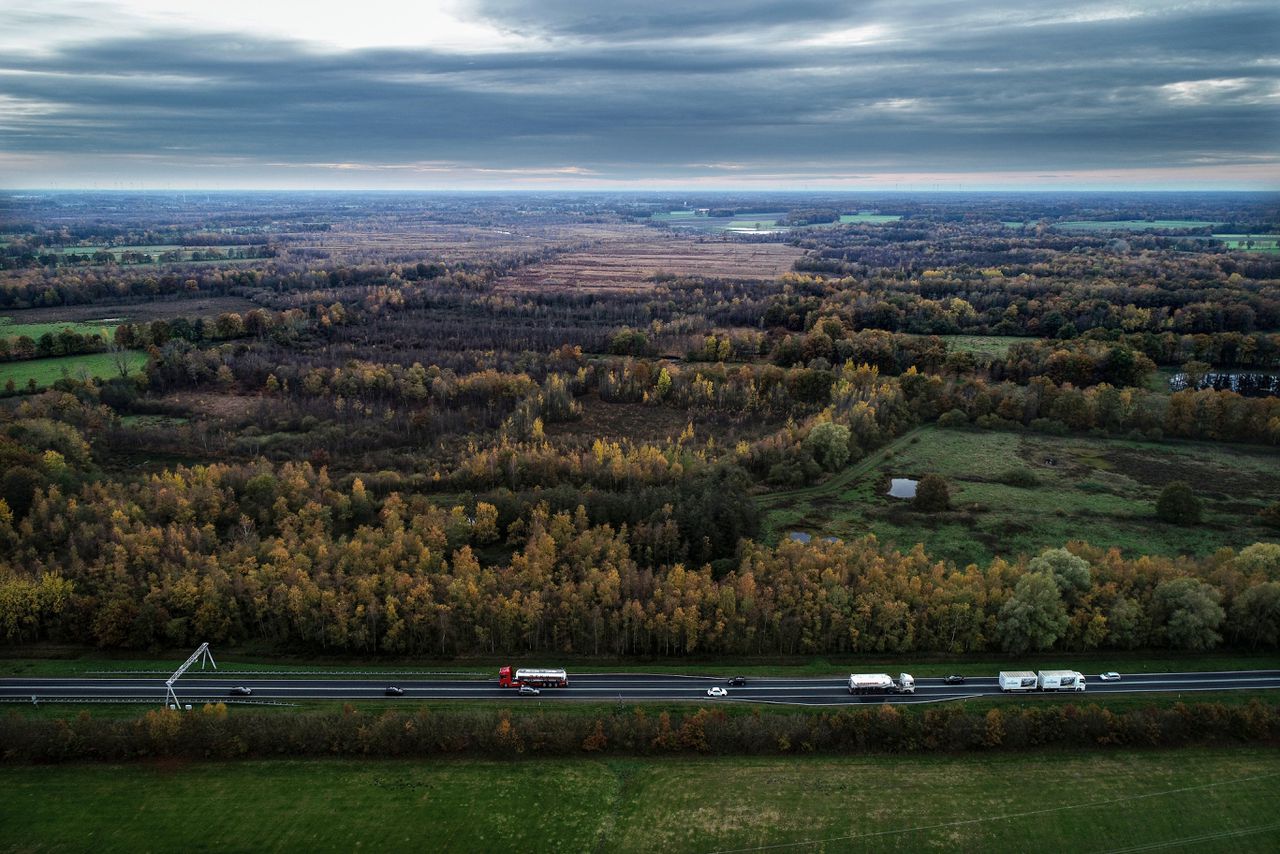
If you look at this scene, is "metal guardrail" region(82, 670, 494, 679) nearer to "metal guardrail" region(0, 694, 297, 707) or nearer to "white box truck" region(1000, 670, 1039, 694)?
"metal guardrail" region(0, 694, 297, 707)

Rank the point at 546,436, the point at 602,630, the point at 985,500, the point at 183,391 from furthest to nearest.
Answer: the point at 183,391
the point at 546,436
the point at 985,500
the point at 602,630

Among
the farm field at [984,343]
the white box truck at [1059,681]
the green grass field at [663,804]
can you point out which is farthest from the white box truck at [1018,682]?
the farm field at [984,343]

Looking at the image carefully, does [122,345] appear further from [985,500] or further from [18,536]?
[985,500]

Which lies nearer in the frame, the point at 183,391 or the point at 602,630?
the point at 602,630

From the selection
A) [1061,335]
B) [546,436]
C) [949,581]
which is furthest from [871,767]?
[1061,335]

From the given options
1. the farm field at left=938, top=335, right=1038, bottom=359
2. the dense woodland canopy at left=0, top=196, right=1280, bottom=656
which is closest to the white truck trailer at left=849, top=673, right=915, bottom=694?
the dense woodland canopy at left=0, top=196, right=1280, bottom=656

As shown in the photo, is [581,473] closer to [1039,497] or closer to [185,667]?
[185,667]

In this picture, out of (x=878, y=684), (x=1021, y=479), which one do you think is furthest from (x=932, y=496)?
(x=878, y=684)
